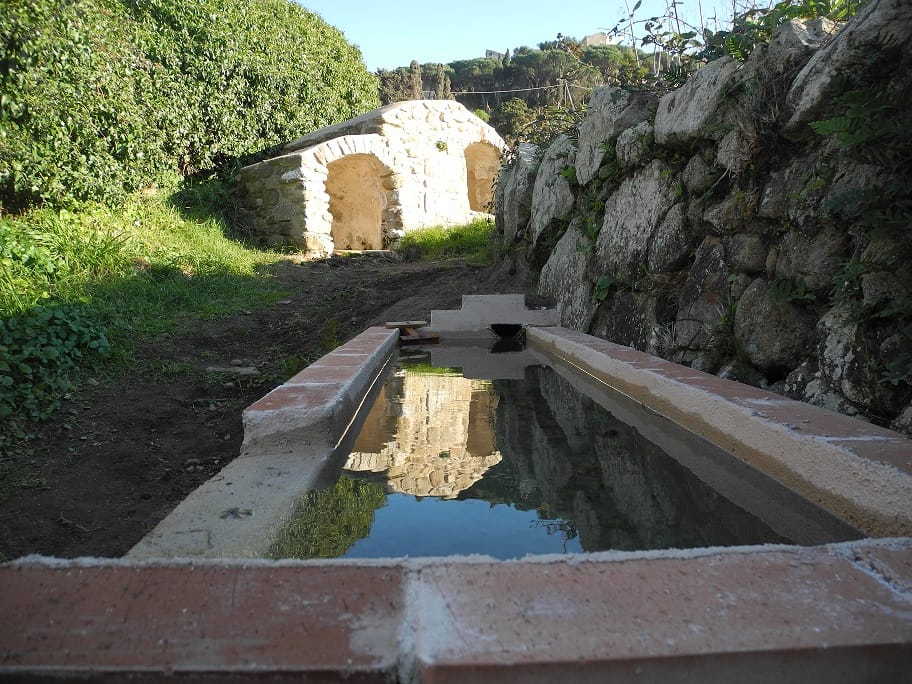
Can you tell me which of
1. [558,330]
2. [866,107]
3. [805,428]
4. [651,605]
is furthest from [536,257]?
[651,605]

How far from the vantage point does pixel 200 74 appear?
9.53 metres

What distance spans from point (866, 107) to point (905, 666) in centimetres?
214

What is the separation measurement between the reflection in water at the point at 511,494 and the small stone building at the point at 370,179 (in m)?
7.90

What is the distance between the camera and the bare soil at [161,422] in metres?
2.34

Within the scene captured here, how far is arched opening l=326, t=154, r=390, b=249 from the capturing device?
12727 mm

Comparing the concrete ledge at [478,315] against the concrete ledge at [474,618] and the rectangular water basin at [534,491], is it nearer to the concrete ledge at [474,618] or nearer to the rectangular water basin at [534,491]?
the rectangular water basin at [534,491]

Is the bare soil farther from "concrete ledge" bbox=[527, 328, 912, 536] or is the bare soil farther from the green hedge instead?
the green hedge

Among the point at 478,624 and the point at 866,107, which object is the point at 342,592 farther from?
the point at 866,107

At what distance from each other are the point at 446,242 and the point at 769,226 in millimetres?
7444

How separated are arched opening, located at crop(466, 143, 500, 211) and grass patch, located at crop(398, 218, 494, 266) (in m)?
3.90

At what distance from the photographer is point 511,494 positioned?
1.92m

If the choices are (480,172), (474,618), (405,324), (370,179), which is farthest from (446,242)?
(474,618)

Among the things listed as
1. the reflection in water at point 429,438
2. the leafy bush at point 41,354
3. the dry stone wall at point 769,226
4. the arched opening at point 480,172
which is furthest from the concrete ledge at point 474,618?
the arched opening at point 480,172

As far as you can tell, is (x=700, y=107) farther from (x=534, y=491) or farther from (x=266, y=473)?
(x=266, y=473)
